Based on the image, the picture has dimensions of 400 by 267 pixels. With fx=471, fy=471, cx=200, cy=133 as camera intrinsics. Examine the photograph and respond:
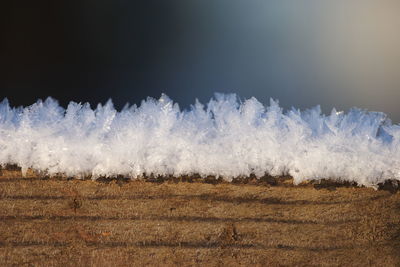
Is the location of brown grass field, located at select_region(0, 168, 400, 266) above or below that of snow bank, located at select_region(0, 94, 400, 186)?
below

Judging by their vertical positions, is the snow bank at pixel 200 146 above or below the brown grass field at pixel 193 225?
above

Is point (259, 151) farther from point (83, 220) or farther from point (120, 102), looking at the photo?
point (120, 102)

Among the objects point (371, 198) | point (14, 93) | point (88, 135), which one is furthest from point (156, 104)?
point (14, 93)

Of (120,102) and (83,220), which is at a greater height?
(120,102)
